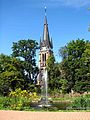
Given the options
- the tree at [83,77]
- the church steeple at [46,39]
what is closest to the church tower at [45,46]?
the church steeple at [46,39]

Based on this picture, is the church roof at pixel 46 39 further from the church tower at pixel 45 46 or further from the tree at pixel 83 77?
the tree at pixel 83 77

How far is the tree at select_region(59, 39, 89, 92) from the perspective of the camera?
55750 millimetres

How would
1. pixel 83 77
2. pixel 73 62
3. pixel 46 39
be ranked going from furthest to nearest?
pixel 46 39, pixel 73 62, pixel 83 77

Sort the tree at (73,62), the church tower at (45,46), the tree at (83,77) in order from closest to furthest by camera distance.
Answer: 1. the tree at (83,77)
2. the tree at (73,62)
3. the church tower at (45,46)

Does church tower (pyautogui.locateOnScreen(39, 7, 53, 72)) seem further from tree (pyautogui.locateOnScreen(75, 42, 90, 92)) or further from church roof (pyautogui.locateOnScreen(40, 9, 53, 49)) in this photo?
tree (pyautogui.locateOnScreen(75, 42, 90, 92))

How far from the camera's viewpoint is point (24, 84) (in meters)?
61.4

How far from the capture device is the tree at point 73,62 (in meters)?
55.8

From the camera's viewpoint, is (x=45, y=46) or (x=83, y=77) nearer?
(x=83, y=77)

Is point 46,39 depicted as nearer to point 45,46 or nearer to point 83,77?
point 45,46

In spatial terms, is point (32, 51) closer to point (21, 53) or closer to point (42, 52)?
point (21, 53)

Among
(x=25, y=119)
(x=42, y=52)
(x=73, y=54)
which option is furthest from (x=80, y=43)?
(x=25, y=119)

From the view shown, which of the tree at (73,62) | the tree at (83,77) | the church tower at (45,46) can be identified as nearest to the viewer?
the tree at (83,77)

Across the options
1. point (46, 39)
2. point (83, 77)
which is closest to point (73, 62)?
point (83, 77)

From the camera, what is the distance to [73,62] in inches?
2227
